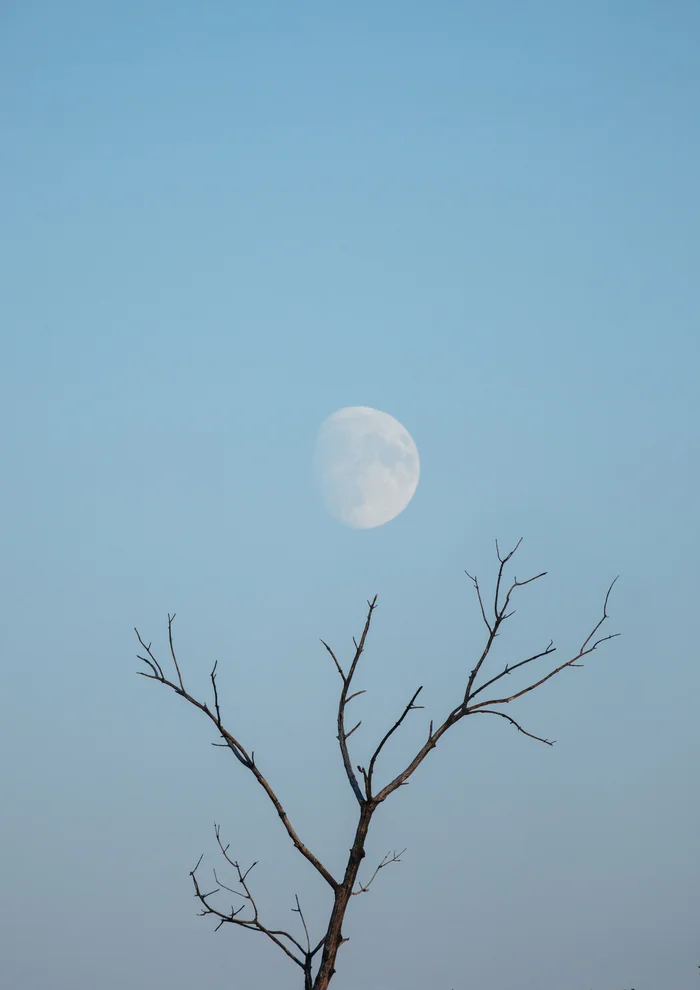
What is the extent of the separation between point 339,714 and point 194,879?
5.47 ft

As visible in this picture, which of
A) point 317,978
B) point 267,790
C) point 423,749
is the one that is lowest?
point 317,978

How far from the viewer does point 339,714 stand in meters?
7.61

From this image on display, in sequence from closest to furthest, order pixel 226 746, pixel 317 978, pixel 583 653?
pixel 317 978, pixel 226 746, pixel 583 653

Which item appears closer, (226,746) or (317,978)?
(317,978)

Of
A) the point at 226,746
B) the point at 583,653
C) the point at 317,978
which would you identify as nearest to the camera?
the point at 317,978

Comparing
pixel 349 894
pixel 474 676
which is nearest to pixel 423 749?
pixel 474 676

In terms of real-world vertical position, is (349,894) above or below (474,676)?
below

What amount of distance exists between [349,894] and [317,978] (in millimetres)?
618

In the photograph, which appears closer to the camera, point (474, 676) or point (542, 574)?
point (474, 676)

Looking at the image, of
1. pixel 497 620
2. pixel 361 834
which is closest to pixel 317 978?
pixel 361 834

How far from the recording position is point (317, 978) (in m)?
6.86

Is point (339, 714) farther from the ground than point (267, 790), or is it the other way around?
point (339, 714)

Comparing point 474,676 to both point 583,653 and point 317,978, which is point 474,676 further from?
point 317,978

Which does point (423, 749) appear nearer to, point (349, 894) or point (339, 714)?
point (339, 714)
